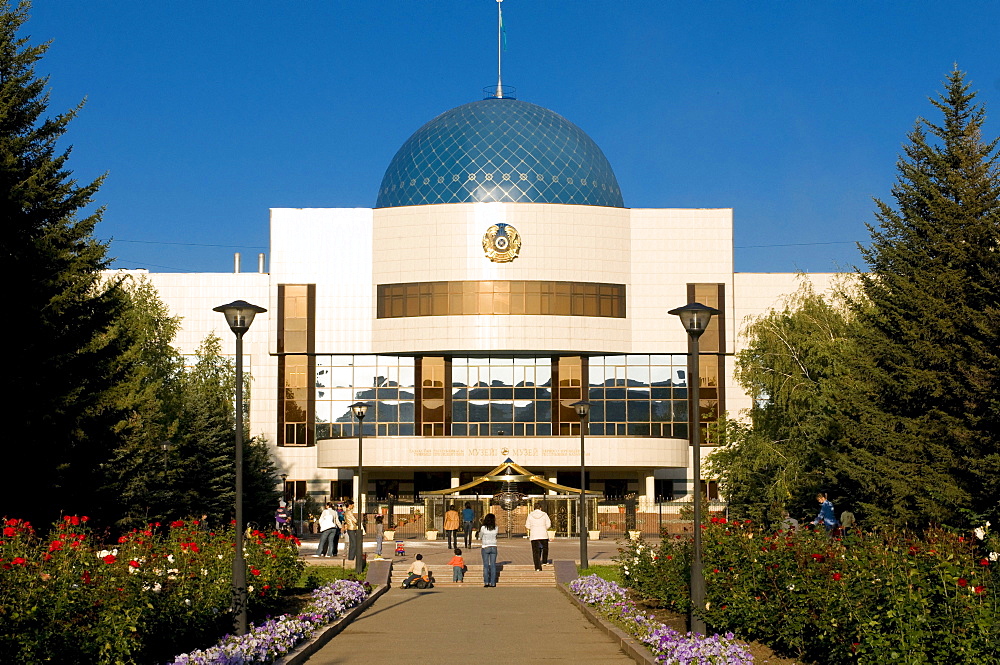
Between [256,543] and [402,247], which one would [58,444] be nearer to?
[256,543]

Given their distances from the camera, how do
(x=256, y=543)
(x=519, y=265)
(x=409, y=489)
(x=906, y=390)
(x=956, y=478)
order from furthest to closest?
(x=409, y=489)
(x=519, y=265)
(x=906, y=390)
(x=956, y=478)
(x=256, y=543)

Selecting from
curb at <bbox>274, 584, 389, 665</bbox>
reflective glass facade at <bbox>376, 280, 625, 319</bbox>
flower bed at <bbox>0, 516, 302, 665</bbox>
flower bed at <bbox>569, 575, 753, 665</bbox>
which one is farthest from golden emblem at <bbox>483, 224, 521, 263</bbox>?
flower bed at <bbox>0, 516, 302, 665</bbox>

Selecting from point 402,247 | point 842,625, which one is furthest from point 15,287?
point 402,247

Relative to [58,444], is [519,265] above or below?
above

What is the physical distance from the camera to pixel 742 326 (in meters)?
59.3

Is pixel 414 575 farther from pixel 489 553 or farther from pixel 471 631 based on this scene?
pixel 471 631

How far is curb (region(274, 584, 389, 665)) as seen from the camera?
13922mm

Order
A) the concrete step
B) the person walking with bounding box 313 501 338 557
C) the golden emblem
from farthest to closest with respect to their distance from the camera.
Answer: the golden emblem
the person walking with bounding box 313 501 338 557
the concrete step

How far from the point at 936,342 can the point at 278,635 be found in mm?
23776

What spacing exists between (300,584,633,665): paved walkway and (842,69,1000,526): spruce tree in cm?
1201

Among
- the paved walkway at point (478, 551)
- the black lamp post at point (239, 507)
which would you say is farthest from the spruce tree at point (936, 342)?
the black lamp post at point (239, 507)

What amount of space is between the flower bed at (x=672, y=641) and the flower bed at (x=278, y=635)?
4393 mm

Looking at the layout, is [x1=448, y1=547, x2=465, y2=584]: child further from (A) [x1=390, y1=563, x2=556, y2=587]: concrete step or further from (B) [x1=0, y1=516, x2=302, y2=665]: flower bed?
(B) [x1=0, y1=516, x2=302, y2=665]: flower bed

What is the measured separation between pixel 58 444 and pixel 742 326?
39920mm
